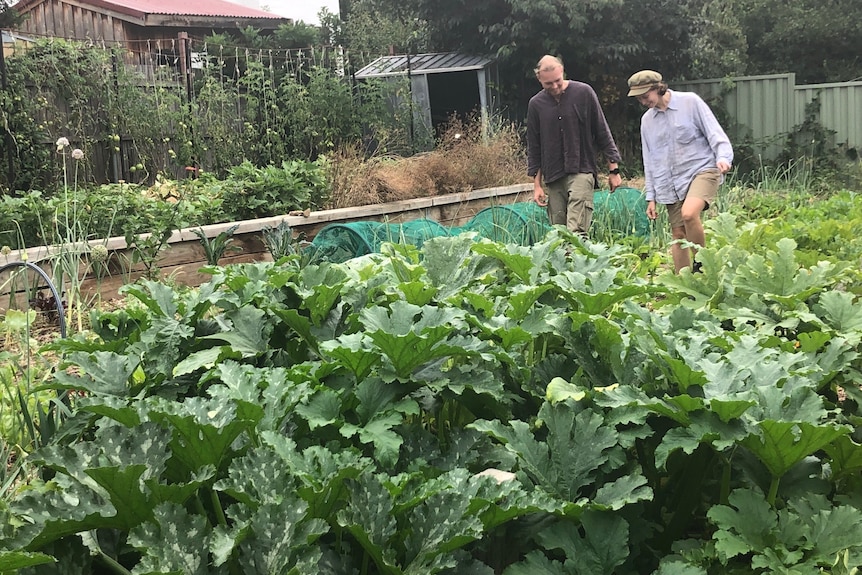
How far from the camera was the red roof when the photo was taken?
568 inches

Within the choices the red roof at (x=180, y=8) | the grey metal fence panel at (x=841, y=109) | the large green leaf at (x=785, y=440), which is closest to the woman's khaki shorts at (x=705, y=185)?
the large green leaf at (x=785, y=440)

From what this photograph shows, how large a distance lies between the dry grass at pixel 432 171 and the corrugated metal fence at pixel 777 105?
6223 mm

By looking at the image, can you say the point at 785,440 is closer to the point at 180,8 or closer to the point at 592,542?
the point at 592,542

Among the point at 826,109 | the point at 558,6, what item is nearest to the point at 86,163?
the point at 558,6

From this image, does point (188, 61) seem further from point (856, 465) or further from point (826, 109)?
Answer: point (826, 109)

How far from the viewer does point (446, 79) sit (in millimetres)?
14867

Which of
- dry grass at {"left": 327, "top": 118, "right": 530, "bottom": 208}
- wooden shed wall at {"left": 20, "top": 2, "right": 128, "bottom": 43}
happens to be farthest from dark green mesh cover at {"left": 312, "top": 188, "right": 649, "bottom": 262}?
wooden shed wall at {"left": 20, "top": 2, "right": 128, "bottom": 43}

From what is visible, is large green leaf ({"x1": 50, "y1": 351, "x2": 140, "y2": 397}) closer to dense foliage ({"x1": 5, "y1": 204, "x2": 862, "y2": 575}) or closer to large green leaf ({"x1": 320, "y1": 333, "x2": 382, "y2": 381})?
dense foliage ({"x1": 5, "y1": 204, "x2": 862, "y2": 575})

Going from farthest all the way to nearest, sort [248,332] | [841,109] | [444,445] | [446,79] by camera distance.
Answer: [446,79]
[841,109]
[248,332]
[444,445]

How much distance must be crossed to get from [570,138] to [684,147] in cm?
101

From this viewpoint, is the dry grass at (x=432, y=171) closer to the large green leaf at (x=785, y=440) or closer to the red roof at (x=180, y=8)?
the large green leaf at (x=785, y=440)

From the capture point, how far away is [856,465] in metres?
1.42

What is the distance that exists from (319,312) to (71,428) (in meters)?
0.58

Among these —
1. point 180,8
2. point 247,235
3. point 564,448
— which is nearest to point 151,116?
point 247,235
